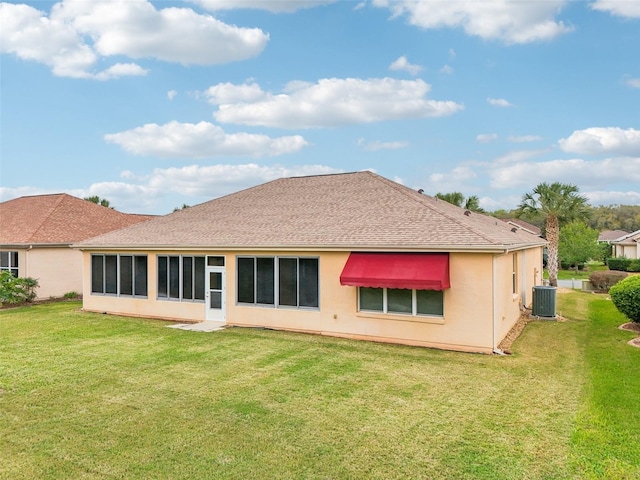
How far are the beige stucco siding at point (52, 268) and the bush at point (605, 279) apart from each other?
32535 mm

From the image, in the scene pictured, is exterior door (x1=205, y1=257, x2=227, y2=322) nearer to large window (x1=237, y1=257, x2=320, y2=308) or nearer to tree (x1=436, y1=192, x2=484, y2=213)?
large window (x1=237, y1=257, x2=320, y2=308)

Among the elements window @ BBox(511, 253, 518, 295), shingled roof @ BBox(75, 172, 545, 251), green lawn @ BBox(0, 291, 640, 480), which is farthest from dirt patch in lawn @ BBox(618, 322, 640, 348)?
shingled roof @ BBox(75, 172, 545, 251)

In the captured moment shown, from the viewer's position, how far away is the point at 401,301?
12742 millimetres

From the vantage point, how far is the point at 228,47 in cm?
1848

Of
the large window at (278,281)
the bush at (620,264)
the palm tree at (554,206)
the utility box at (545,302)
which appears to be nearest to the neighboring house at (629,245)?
the bush at (620,264)

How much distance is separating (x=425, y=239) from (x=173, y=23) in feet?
41.2

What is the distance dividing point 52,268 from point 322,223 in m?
17.9

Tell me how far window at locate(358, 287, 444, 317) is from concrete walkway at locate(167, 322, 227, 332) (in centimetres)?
544

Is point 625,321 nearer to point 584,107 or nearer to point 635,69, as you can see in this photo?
point 584,107

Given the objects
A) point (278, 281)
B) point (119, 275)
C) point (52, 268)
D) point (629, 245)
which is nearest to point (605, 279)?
point (278, 281)

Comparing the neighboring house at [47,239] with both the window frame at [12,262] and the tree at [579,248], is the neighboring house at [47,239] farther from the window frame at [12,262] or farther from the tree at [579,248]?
the tree at [579,248]

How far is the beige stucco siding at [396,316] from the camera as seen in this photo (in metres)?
11.7

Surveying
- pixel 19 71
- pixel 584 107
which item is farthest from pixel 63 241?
pixel 584 107

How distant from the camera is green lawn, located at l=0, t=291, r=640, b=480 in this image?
221 inches
